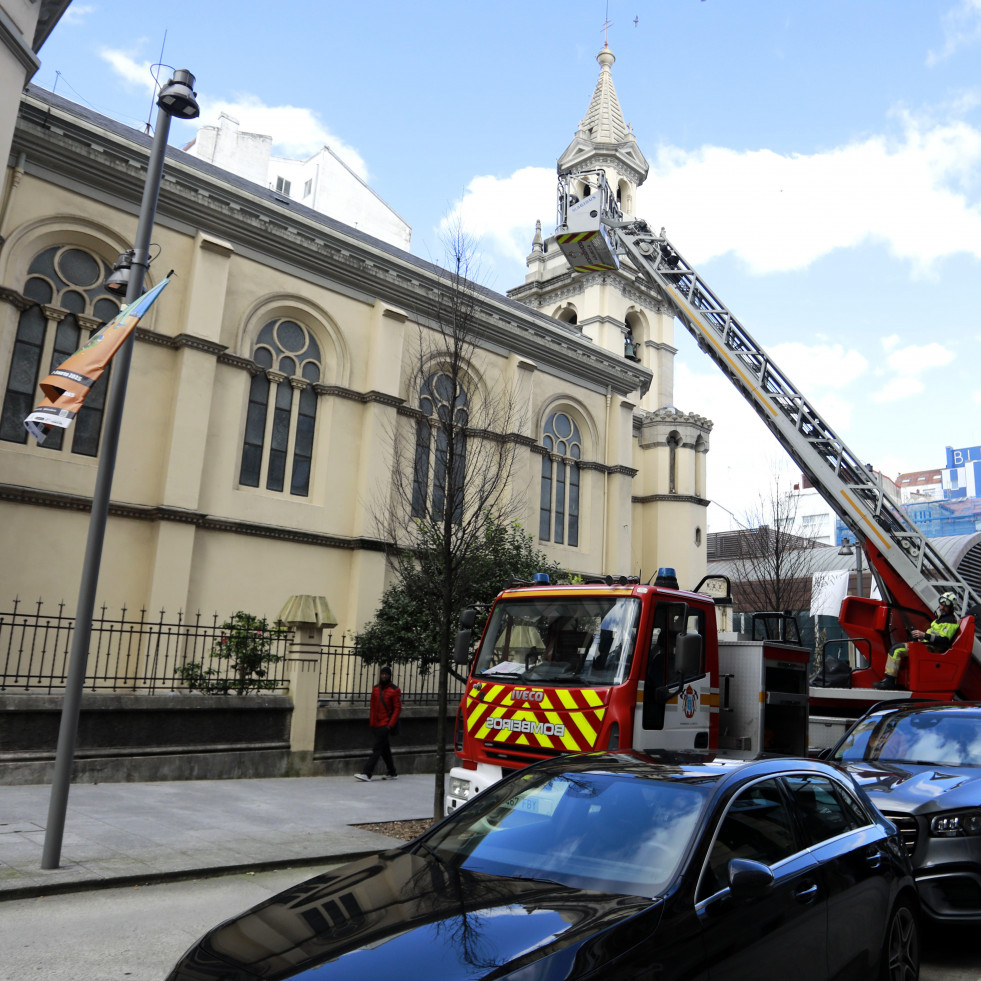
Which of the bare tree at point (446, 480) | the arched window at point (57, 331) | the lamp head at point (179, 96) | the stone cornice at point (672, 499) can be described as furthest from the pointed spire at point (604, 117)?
the lamp head at point (179, 96)

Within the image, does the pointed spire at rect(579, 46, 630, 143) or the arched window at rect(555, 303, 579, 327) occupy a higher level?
the pointed spire at rect(579, 46, 630, 143)

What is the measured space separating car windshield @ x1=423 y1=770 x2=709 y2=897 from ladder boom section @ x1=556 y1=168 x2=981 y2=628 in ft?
33.7

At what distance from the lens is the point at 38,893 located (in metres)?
6.61

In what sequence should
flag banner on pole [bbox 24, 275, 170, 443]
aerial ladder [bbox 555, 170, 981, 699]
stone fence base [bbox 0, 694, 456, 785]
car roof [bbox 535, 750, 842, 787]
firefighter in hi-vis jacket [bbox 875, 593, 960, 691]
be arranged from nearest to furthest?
car roof [bbox 535, 750, 842, 787], flag banner on pole [bbox 24, 275, 170, 443], stone fence base [bbox 0, 694, 456, 785], firefighter in hi-vis jacket [bbox 875, 593, 960, 691], aerial ladder [bbox 555, 170, 981, 699]

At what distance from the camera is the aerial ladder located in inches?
523

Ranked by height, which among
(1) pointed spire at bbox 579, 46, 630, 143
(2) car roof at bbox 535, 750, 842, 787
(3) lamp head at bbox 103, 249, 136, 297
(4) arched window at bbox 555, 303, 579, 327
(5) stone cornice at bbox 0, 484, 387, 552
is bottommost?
(2) car roof at bbox 535, 750, 842, 787

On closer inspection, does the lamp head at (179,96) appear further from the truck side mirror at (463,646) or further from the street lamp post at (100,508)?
the truck side mirror at (463,646)

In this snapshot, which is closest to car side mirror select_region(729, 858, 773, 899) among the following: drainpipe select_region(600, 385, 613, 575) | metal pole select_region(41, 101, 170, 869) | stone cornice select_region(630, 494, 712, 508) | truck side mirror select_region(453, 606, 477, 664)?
truck side mirror select_region(453, 606, 477, 664)

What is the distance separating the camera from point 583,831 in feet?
13.0

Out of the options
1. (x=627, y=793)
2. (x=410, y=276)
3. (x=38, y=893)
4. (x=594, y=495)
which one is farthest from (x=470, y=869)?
(x=594, y=495)

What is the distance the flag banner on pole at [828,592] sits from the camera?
98.3 ft

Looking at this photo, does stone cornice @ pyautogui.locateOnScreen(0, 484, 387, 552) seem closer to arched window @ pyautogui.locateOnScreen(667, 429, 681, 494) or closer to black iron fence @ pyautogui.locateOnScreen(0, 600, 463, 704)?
black iron fence @ pyautogui.locateOnScreen(0, 600, 463, 704)

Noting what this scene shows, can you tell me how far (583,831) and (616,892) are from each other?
1.50 ft

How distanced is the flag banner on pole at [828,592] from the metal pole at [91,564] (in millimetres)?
26543
